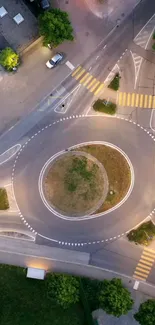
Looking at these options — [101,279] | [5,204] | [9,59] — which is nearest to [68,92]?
[9,59]

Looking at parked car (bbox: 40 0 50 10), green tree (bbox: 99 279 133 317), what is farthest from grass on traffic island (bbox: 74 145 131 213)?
parked car (bbox: 40 0 50 10)

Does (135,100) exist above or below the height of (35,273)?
above

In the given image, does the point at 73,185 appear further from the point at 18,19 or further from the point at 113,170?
the point at 18,19

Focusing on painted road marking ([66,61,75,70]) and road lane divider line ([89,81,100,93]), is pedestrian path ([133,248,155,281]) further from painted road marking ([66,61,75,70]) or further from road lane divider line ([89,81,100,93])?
painted road marking ([66,61,75,70])

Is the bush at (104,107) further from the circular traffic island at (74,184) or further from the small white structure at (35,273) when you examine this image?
the small white structure at (35,273)

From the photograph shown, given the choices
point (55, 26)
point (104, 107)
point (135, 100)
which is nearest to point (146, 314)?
point (104, 107)

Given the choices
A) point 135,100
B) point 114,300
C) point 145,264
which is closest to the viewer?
point 114,300
